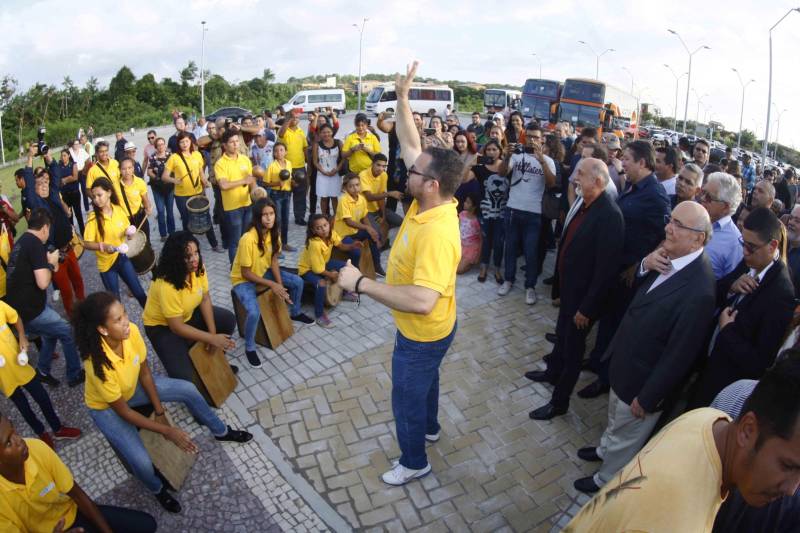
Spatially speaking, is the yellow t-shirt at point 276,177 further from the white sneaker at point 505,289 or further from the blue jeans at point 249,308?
the white sneaker at point 505,289

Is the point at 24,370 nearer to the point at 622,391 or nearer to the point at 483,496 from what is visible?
the point at 483,496

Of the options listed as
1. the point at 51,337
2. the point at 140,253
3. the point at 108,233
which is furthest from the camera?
the point at 140,253

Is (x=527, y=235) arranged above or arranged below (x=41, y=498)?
above

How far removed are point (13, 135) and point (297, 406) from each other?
45.6m

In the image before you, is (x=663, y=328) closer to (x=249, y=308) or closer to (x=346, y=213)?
(x=249, y=308)

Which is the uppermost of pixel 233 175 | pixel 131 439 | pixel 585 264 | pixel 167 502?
pixel 233 175

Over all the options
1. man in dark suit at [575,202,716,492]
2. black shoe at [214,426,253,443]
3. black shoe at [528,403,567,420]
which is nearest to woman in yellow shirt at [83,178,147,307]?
black shoe at [214,426,253,443]

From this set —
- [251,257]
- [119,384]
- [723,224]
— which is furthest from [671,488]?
[251,257]

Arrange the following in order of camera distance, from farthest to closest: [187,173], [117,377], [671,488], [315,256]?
[187,173] → [315,256] → [117,377] → [671,488]

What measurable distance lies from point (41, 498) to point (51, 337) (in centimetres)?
267

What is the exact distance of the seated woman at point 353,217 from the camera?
7.05 meters

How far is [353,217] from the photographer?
7160 millimetres

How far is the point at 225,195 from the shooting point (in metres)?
7.38

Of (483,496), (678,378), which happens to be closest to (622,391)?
(678,378)
